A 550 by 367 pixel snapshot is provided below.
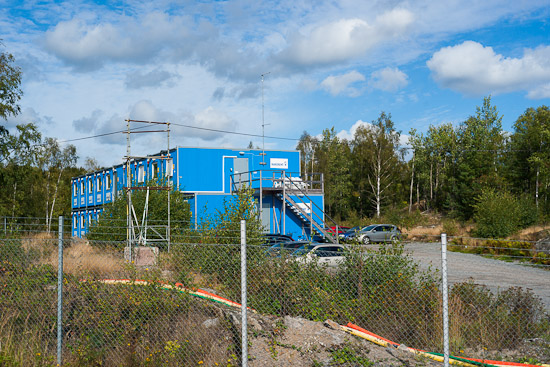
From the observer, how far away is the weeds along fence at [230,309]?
7.19 metres

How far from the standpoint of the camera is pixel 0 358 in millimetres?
6809

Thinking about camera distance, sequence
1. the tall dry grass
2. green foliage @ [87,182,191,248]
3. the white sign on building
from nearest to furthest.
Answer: the tall dry grass, green foliage @ [87,182,191,248], the white sign on building

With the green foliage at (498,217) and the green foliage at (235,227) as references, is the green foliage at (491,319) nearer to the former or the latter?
the green foliage at (235,227)

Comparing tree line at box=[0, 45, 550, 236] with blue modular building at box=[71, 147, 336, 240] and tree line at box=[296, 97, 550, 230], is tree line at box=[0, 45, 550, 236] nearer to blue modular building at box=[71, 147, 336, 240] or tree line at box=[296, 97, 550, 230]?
tree line at box=[296, 97, 550, 230]

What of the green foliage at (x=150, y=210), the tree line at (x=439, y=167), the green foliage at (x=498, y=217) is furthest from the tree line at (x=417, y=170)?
the green foliage at (x=150, y=210)

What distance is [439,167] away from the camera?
60.4 metres

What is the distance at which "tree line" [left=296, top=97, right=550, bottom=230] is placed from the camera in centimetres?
4933

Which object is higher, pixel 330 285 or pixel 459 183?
pixel 459 183

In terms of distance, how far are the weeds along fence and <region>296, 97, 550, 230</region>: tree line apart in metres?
41.5

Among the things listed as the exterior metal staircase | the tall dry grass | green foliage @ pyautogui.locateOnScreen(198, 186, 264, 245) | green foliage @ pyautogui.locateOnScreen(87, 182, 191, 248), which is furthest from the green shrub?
the tall dry grass

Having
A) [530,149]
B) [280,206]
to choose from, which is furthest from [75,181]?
[530,149]

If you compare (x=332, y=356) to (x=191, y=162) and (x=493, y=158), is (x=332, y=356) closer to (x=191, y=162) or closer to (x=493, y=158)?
(x=191, y=162)

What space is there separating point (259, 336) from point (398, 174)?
178 feet

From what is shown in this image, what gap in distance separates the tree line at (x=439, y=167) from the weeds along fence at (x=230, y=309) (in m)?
41.5
